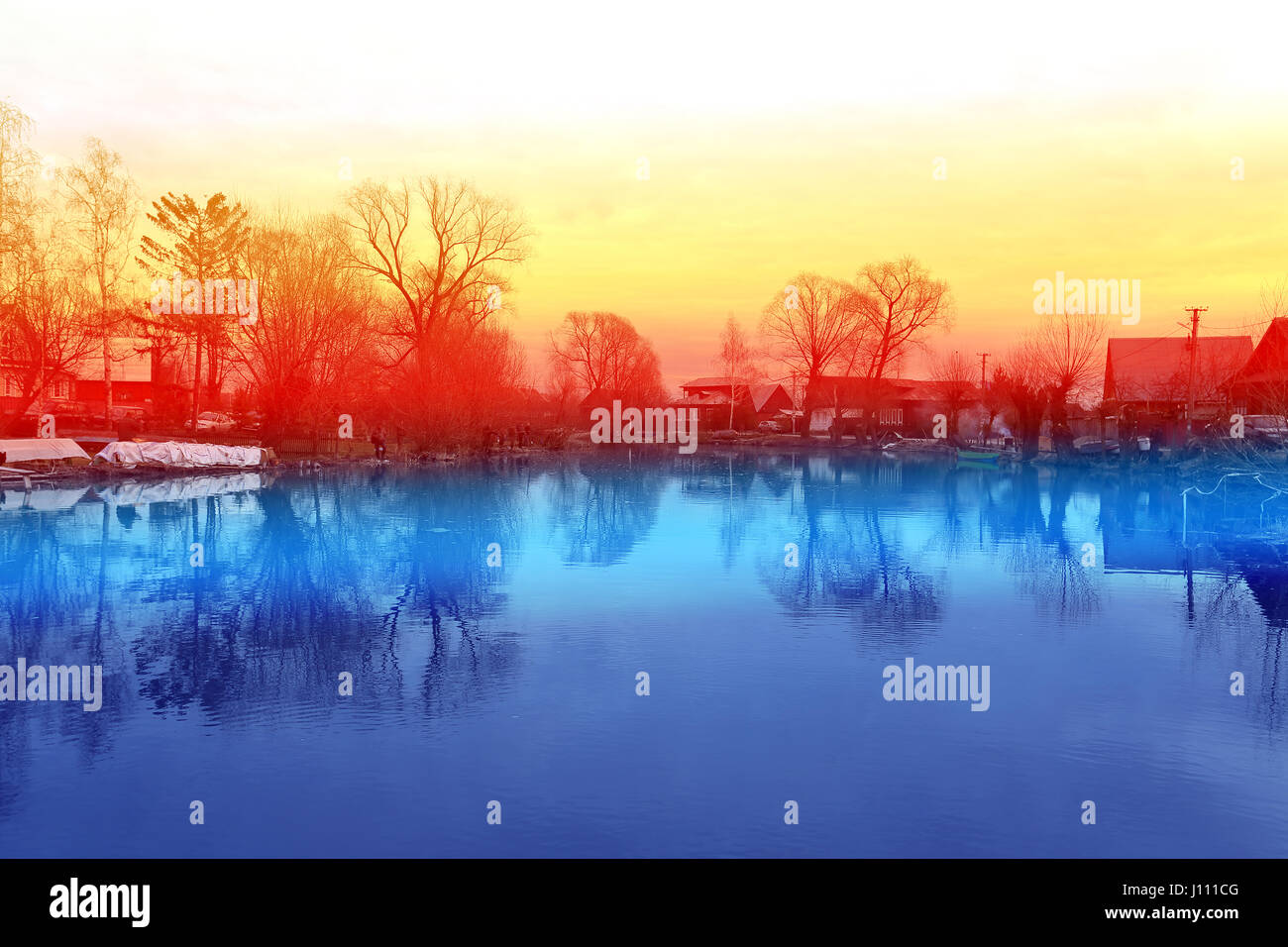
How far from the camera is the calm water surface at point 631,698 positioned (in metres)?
6.83

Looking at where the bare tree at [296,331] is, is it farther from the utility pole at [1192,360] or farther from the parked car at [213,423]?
the utility pole at [1192,360]

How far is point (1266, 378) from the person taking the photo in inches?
1421

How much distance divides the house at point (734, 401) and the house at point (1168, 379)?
99.4 ft

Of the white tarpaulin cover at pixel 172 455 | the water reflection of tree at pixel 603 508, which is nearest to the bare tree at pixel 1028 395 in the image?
the water reflection of tree at pixel 603 508

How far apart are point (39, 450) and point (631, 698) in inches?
1105

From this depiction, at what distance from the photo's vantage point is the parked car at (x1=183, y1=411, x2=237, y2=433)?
2072 inches

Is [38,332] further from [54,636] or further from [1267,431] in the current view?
[1267,431]

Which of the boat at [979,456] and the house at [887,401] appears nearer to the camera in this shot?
the boat at [979,456]

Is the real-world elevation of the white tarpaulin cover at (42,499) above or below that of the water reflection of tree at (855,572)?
above

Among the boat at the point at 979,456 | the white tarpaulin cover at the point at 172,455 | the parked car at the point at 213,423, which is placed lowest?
the boat at the point at 979,456

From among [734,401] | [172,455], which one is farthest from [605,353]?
[172,455]

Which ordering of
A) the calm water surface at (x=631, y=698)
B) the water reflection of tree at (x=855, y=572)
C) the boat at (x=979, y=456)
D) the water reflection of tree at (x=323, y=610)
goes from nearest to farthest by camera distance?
the calm water surface at (x=631, y=698) < the water reflection of tree at (x=323, y=610) < the water reflection of tree at (x=855, y=572) < the boat at (x=979, y=456)

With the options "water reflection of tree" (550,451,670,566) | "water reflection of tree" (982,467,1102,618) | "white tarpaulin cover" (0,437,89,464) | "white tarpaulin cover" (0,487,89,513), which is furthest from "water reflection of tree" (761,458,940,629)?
"white tarpaulin cover" (0,437,89,464)
